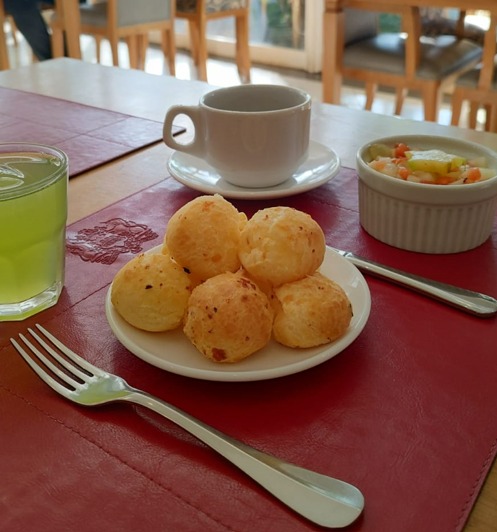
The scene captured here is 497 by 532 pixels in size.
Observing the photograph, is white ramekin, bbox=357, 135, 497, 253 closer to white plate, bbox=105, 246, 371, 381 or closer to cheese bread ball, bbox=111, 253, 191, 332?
white plate, bbox=105, 246, 371, 381

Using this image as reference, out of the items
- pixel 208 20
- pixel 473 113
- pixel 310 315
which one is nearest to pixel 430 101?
pixel 473 113

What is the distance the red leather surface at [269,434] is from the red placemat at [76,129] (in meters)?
0.43

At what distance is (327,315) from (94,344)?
0.64 feet

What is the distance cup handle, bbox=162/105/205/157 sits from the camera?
0.79m

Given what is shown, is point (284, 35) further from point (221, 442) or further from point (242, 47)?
point (221, 442)

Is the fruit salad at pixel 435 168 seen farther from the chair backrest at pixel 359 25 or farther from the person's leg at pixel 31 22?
the person's leg at pixel 31 22

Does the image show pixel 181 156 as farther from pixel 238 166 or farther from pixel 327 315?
pixel 327 315

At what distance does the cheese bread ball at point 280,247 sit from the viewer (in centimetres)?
48

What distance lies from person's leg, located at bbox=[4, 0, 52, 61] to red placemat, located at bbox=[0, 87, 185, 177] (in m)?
2.46

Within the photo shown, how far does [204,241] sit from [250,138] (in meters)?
0.29

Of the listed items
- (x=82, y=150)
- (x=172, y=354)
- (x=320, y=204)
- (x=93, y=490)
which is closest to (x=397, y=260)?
(x=320, y=204)

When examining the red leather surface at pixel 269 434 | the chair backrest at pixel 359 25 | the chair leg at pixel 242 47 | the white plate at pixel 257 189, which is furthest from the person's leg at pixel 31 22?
the red leather surface at pixel 269 434

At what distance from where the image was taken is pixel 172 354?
1.56 feet

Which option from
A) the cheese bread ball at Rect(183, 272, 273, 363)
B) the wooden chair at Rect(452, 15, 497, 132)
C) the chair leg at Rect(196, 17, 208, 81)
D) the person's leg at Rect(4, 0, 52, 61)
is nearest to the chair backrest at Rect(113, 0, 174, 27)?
the chair leg at Rect(196, 17, 208, 81)
